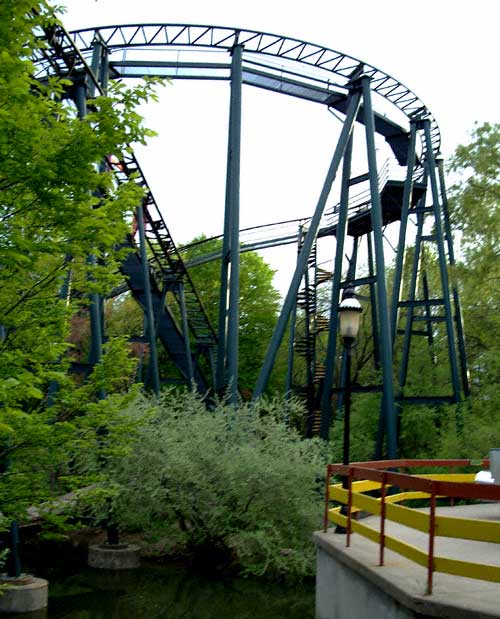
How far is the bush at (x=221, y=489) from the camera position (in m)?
16.7

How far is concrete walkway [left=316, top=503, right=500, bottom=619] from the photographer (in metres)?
5.34

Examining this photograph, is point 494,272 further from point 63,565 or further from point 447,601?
point 447,601

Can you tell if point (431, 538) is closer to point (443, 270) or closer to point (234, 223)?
point (234, 223)

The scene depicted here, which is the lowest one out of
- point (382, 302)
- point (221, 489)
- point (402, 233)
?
point (221, 489)

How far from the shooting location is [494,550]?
8430 mm

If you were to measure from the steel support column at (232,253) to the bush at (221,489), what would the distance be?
6.35 feet

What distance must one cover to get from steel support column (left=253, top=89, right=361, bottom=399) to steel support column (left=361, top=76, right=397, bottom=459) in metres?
0.56

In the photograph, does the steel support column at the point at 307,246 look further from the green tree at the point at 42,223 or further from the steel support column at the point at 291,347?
the green tree at the point at 42,223

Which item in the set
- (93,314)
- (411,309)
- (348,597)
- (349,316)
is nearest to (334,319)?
(411,309)

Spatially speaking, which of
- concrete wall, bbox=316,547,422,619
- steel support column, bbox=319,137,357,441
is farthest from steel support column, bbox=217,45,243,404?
concrete wall, bbox=316,547,422,619

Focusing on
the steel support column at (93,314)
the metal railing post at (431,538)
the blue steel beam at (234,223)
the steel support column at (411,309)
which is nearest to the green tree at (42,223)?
the metal railing post at (431,538)

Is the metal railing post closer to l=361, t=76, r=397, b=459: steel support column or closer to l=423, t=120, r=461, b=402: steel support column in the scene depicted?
l=361, t=76, r=397, b=459: steel support column

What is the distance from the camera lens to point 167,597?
14305mm

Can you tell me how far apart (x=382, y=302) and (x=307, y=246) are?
2.43m
